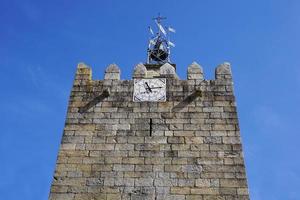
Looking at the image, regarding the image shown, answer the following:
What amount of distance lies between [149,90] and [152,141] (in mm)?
1519

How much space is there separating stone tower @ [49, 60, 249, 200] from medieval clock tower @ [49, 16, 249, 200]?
0.06ft

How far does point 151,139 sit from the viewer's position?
888 cm

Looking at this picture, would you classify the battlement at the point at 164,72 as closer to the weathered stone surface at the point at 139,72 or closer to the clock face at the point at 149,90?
the weathered stone surface at the point at 139,72

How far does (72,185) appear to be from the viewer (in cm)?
823

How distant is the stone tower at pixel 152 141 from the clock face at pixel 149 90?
24 mm

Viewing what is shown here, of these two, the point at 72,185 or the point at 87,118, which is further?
the point at 87,118

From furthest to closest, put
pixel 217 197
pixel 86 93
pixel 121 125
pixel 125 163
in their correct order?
pixel 86 93 → pixel 121 125 → pixel 125 163 → pixel 217 197

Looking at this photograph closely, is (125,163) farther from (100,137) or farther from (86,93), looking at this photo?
(86,93)

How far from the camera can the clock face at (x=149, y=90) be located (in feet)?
31.8

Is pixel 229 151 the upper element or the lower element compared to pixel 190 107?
lower

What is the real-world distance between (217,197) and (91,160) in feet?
8.72

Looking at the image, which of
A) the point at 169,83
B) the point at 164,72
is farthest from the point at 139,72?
the point at 169,83

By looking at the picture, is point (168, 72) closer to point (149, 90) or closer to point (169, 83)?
point (169, 83)

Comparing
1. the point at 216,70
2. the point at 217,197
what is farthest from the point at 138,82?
the point at 217,197
